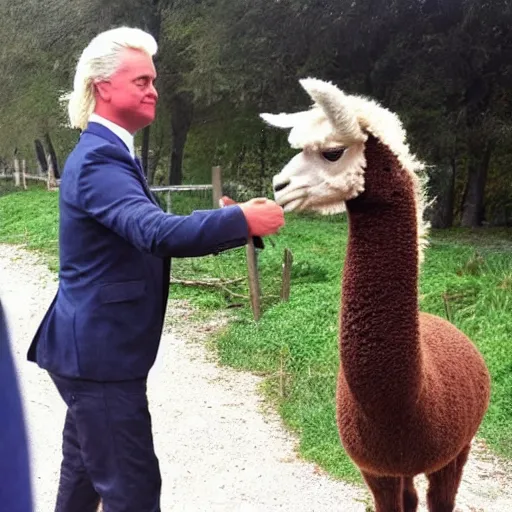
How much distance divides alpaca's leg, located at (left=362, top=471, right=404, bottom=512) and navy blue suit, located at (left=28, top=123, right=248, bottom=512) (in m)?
0.86

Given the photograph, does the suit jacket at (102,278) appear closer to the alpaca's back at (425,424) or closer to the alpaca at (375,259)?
the alpaca at (375,259)

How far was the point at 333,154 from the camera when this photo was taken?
6.64 ft

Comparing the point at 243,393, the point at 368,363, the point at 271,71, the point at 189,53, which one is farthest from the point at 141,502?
the point at 189,53

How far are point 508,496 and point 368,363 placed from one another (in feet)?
7.05

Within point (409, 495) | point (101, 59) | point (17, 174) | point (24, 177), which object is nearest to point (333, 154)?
→ point (101, 59)

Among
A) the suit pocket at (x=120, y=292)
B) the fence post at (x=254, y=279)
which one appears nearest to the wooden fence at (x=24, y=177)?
the fence post at (x=254, y=279)

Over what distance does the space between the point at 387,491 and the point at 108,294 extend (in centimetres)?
133

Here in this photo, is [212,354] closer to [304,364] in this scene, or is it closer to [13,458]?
[304,364]

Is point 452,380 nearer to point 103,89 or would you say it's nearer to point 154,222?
point 154,222

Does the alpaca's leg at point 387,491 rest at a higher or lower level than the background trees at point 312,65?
lower

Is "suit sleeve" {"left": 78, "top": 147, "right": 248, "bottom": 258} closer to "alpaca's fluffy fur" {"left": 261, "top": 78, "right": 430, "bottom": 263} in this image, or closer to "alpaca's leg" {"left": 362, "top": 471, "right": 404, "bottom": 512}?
"alpaca's fluffy fur" {"left": 261, "top": 78, "right": 430, "bottom": 263}

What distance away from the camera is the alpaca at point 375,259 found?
2.02 metres

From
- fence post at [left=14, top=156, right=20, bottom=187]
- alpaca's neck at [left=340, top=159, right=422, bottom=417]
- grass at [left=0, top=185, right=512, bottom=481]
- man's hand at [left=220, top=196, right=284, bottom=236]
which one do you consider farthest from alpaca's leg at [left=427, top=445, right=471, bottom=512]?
fence post at [left=14, top=156, right=20, bottom=187]

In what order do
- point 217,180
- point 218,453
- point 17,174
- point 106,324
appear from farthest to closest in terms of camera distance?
point 17,174, point 217,180, point 218,453, point 106,324
